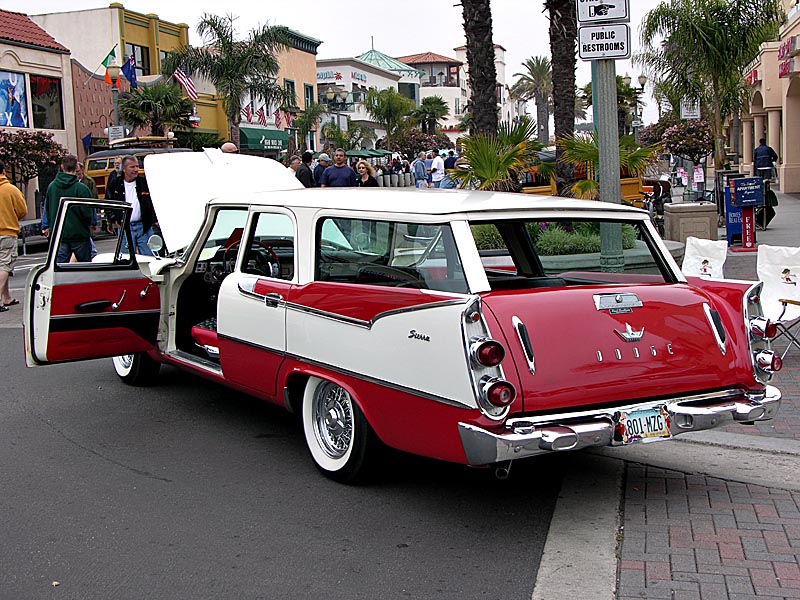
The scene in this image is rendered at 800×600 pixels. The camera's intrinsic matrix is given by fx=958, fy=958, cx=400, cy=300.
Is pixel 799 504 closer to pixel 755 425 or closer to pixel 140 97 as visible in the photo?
pixel 755 425

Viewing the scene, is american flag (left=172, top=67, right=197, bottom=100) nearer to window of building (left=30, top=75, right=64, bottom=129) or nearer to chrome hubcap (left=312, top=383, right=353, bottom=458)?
window of building (left=30, top=75, right=64, bottom=129)

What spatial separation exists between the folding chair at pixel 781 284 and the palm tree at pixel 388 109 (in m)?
69.8

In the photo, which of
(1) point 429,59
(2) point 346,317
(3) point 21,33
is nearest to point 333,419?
(2) point 346,317

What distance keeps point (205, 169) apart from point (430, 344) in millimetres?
4214

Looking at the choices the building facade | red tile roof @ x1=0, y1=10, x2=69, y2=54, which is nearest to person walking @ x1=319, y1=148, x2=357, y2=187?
the building facade

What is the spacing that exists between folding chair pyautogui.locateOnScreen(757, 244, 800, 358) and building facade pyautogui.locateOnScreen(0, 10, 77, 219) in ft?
101

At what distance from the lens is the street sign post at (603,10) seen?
799 centimetres

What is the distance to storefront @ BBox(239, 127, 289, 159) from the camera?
5103 centimetres

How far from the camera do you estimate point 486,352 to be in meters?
4.55

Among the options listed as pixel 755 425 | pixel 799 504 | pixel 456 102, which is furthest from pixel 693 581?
pixel 456 102

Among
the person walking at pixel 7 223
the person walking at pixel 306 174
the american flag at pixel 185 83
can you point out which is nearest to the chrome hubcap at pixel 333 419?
the person walking at pixel 7 223

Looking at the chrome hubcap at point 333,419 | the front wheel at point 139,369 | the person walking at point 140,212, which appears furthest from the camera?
the person walking at point 140,212

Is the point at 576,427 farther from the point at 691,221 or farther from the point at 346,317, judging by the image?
the point at 691,221

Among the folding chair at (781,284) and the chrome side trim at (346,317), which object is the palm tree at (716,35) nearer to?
the folding chair at (781,284)
